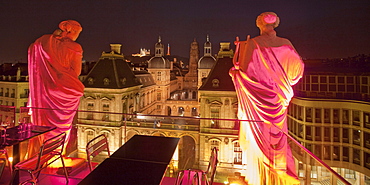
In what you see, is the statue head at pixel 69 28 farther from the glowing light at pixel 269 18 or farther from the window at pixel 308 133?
the window at pixel 308 133

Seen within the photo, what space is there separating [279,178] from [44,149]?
151 inches

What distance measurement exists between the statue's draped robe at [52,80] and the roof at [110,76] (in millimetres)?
18873

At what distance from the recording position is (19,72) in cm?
3045

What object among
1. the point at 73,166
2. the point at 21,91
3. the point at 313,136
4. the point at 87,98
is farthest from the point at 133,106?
the point at 73,166

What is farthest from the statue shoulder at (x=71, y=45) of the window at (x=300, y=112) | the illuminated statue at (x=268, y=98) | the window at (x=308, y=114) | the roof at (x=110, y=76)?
the window at (x=300, y=112)

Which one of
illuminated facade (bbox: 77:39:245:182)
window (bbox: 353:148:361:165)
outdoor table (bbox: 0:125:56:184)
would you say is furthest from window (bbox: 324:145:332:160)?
outdoor table (bbox: 0:125:56:184)

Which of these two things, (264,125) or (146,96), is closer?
(264,125)

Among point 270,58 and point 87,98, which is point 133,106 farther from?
point 270,58

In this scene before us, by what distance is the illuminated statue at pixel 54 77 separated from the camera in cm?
578

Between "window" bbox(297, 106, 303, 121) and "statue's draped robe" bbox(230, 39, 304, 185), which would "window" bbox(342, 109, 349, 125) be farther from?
"statue's draped robe" bbox(230, 39, 304, 185)

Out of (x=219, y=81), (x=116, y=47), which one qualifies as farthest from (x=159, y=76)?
(x=219, y=81)

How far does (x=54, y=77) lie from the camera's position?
583 cm

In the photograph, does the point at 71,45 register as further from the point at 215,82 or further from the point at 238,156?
the point at 215,82

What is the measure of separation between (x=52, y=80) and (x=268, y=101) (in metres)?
4.86
